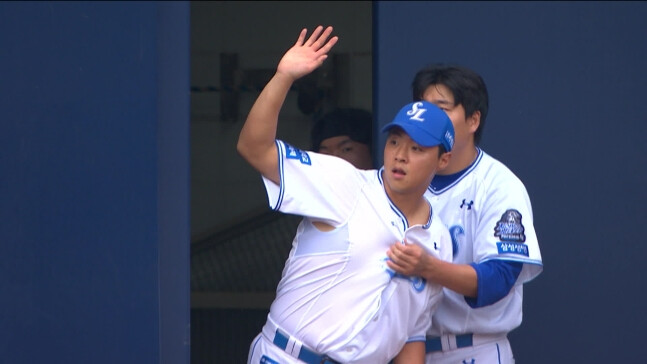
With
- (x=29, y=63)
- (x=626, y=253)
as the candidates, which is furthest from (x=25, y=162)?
(x=626, y=253)

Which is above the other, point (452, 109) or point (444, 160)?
point (452, 109)

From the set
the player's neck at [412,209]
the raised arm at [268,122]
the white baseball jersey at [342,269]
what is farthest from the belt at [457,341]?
the raised arm at [268,122]

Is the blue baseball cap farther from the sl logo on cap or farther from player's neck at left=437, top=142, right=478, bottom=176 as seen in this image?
player's neck at left=437, top=142, right=478, bottom=176

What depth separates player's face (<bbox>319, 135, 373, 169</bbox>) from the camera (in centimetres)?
347

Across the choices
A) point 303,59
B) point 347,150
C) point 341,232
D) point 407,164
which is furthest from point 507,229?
point 347,150

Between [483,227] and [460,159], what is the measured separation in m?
0.22

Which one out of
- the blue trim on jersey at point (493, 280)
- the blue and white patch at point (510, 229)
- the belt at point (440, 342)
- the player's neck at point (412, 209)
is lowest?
the belt at point (440, 342)

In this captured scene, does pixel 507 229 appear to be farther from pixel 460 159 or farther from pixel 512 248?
pixel 460 159

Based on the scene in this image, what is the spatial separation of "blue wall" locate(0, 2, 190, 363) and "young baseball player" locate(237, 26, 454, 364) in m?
0.83

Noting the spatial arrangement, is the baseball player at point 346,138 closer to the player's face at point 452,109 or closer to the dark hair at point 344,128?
the dark hair at point 344,128

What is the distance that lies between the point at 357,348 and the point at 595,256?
132 cm

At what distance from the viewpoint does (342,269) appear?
8.45ft

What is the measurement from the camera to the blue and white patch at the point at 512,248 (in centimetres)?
Result: 275

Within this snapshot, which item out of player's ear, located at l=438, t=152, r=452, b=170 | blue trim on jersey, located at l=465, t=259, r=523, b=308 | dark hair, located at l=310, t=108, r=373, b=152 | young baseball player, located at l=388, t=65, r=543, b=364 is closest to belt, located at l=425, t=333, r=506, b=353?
young baseball player, located at l=388, t=65, r=543, b=364
